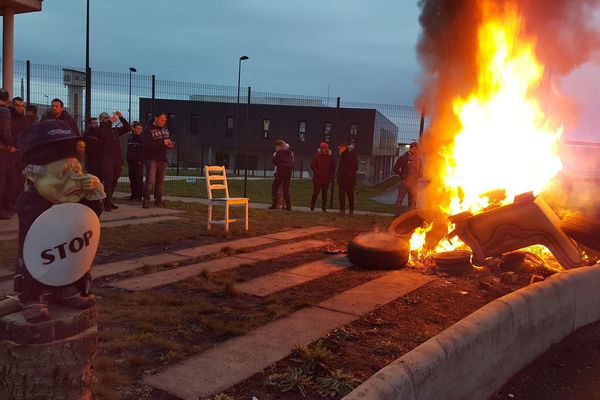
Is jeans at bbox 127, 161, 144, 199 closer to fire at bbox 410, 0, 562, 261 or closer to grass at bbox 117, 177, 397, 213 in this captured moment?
grass at bbox 117, 177, 397, 213

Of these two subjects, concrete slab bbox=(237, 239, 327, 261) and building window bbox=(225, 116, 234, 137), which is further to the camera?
building window bbox=(225, 116, 234, 137)

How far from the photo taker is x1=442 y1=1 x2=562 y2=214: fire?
7.47 metres

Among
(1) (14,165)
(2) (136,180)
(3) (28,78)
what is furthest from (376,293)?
(3) (28,78)

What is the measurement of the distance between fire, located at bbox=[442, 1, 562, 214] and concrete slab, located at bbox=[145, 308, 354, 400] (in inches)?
166

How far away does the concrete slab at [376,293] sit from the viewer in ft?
15.3

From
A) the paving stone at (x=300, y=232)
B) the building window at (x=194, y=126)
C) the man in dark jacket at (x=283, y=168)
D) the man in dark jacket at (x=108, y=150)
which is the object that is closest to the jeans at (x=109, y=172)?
the man in dark jacket at (x=108, y=150)

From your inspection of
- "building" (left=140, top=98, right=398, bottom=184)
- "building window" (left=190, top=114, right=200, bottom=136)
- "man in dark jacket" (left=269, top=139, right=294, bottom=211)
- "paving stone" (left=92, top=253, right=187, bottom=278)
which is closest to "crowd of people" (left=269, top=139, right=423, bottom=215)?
"man in dark jacket" (left=269, top=139, right=294, bottom=211)

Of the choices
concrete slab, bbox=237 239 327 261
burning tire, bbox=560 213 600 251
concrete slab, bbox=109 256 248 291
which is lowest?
concrete slab, bbox=109 256 248 291

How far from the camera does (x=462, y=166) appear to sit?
25.7ft

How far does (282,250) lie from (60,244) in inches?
207

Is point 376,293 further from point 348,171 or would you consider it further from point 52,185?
point 348,171

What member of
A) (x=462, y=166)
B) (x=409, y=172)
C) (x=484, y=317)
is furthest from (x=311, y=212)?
(x=484, y=317)

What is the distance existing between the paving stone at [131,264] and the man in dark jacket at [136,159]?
17.8ft

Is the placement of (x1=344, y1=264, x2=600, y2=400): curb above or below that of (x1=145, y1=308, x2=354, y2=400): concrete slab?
above
